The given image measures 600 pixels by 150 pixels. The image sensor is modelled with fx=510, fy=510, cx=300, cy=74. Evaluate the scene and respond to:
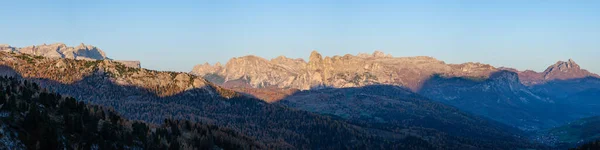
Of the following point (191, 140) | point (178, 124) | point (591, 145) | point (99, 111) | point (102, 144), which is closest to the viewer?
point (102, 144)

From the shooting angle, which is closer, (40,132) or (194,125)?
(40,132)

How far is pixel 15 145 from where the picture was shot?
5919 cm

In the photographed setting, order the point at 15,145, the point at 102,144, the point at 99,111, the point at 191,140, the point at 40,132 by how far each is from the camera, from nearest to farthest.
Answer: the point at 15,145, the point at 40,132, the point at 102,144, the point at 99,111, the point at 191,140

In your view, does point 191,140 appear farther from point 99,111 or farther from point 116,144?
point 116,144

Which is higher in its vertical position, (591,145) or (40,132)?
(40,132)

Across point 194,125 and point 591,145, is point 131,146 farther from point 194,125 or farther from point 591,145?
point 591,145

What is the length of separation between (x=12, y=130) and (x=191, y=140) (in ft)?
159

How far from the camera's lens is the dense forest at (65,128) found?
63681mm

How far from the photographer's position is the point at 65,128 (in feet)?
245

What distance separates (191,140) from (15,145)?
5122cm

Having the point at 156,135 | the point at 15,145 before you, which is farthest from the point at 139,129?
the point at 15,145

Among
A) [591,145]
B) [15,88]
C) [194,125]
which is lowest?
[591,145]

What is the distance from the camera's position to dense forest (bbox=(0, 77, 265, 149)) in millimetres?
63681

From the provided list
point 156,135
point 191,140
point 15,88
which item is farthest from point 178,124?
point 15,88
